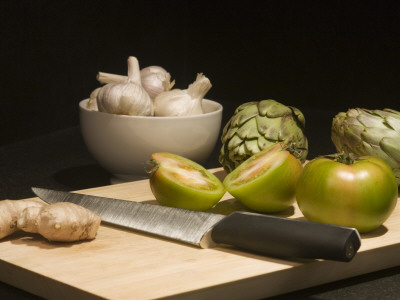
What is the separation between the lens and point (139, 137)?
57.4 inches

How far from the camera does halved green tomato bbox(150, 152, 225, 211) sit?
121cm

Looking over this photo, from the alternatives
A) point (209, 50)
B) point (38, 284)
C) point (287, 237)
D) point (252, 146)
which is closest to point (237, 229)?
point (287, 237)

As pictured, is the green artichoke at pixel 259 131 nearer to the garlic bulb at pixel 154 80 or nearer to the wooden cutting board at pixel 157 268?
the garlic bulb at pixel 154 80

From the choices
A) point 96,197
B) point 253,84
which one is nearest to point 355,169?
point 96,197

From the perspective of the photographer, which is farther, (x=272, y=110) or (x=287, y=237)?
(x=272, y=110)

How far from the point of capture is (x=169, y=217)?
1.15 m

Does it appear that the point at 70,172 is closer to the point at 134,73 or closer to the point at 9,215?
the point at 134,73

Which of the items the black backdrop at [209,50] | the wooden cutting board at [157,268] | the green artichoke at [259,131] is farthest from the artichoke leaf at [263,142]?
the black backdrop at [209,50]

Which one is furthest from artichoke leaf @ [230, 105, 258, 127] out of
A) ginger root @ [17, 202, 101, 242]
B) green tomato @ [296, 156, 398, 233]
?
ginger root @ [17, 202, 101, 242]

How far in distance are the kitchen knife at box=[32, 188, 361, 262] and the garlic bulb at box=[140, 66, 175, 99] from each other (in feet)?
1.36

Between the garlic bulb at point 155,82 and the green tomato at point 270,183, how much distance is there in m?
0.42

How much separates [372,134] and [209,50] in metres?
1.13

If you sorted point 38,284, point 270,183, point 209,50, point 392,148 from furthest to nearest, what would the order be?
point 209,50 < point 392,148 < point 270,183 < point 38,284

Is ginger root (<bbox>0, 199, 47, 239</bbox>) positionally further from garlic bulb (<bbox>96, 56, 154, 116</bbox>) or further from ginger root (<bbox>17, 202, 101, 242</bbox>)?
garlic bulb (<bbox>96, 56, 154, 116</bbox>)
